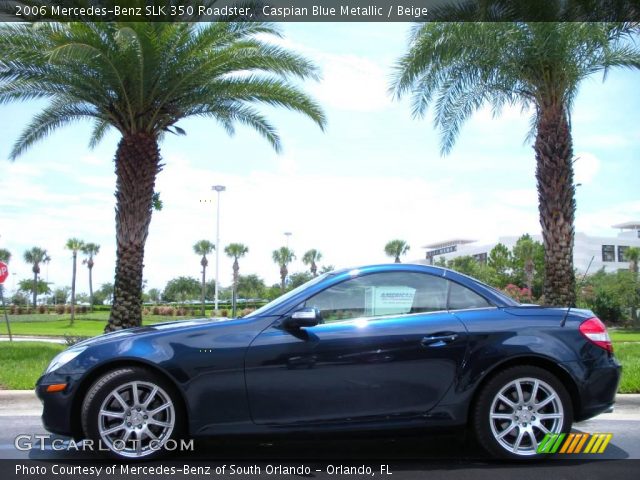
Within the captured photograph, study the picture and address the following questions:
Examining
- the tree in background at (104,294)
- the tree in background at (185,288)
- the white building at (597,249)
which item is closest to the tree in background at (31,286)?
the tree in background at (104,294)

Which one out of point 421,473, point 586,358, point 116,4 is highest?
point 116,4

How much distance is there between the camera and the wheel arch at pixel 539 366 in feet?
15.2

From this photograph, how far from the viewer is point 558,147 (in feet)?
39.9

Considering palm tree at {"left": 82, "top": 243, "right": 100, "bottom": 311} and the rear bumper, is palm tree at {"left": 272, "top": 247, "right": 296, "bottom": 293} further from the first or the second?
the rear bumper

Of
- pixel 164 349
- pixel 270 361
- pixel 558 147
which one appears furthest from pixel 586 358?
pixel 558 147

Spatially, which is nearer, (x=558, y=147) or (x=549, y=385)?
(x=549, y=385)

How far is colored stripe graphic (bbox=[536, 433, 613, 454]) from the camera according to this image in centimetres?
461

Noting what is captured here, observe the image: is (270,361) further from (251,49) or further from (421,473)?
(251,49)

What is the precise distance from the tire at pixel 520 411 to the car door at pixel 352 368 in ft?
1.10

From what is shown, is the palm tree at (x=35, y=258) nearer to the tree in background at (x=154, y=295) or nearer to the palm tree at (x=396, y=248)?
the tree in background at (x=154, y=295)

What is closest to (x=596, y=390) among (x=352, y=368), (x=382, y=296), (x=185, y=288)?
(x=382, y=296)

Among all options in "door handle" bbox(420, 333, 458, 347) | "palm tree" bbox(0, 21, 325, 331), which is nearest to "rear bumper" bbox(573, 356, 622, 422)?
"door handle" bbox(420, 333, 458, 347)

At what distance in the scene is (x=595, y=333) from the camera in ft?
15.8

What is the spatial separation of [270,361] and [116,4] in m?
9.36
